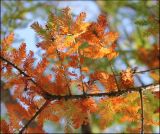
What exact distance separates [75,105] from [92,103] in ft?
0.35

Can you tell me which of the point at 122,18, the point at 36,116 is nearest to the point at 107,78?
the point at 36,116

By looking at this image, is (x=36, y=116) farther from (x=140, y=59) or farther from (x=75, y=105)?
(x=140, y=59)

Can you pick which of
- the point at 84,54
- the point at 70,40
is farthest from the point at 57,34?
the point at 84,54

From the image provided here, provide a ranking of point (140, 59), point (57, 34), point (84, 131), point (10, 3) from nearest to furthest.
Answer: point (57, 34) → point (84, 131) → point (10, 3) → point (140, 59)

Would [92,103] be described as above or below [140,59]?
below

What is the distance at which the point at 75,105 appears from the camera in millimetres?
2107

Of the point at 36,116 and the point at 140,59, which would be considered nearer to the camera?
the point at 36,116

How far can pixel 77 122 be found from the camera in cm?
213

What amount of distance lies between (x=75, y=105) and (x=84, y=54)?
11.6 inches

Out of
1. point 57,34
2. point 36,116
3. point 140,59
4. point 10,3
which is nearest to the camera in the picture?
point 57,34

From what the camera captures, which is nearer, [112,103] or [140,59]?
[112,103]

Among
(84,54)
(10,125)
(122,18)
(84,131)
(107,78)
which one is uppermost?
(122,18)

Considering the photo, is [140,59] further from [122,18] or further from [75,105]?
[75,105]

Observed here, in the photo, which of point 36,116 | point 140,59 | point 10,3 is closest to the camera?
point 36,116
